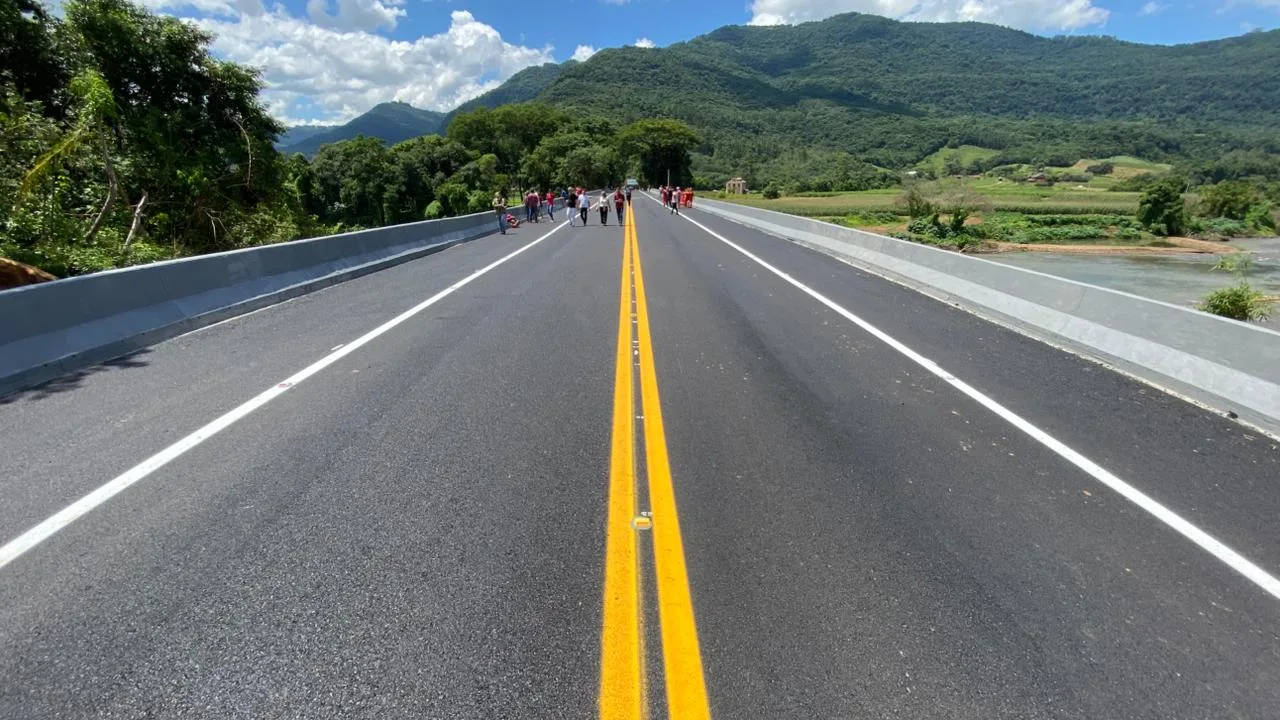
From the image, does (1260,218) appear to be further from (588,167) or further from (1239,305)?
(588,167)

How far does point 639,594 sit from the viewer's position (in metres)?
2.94

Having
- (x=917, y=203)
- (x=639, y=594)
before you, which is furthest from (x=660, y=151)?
(x=639, y=594)

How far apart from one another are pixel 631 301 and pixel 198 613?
8.38m

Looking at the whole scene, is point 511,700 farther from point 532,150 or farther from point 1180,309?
point 532,150

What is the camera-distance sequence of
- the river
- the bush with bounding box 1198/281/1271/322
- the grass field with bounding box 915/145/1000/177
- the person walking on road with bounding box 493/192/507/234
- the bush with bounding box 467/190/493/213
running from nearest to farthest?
the bush with bounding box 1198/281/1271/322, the river, the person walking on road with bounding box 493/192/507/234, the bush with bounding box 467/190/493/213, the grass field with bounding box 915/145/1000/177

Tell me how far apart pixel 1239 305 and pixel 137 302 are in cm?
1479

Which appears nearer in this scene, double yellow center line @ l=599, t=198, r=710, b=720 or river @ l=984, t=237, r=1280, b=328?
double yellow center line @ l=599, t=198, r=710, b=720

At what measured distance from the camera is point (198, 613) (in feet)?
9.26

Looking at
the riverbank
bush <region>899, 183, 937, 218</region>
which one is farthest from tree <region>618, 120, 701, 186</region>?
the riverbank

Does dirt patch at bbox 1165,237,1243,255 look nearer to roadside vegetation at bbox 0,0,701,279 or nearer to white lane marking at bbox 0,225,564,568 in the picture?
white lane marking at bbox 0,225,564,568

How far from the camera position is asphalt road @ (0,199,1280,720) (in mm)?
2457

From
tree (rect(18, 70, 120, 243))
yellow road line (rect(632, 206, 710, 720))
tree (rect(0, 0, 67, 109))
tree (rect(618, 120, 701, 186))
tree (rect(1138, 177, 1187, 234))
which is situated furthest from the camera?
tree (rect(618, 120, 701, 186))

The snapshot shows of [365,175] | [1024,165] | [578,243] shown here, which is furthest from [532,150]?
[578,243]

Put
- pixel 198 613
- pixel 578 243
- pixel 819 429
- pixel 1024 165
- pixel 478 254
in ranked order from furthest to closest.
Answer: pixel 1024 165 < pixel 578 243 < pixel 478 254 < pixel 819 429 < pixel 198 613
